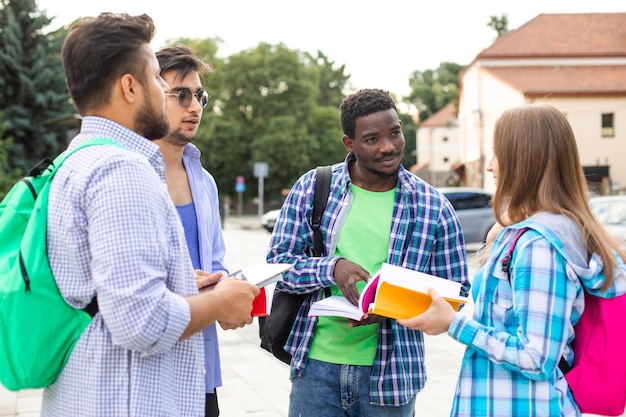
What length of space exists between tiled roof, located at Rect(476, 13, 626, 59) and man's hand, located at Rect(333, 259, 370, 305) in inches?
1699

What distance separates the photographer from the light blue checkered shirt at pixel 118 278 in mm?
1767

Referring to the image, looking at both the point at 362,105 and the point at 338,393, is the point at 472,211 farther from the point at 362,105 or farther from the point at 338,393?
the point at 338,393

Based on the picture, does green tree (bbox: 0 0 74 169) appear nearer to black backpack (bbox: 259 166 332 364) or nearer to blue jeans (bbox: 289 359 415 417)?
black backpack (bbox: 259 166 332 364)

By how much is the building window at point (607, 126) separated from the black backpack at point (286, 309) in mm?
41107

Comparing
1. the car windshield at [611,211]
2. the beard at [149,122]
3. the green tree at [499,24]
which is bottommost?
the car windshield at [611,211]

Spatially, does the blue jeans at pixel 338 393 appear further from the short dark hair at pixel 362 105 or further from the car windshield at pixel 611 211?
the car windshield at pixel 611 211

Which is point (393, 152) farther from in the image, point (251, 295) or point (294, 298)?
point (251, 295)

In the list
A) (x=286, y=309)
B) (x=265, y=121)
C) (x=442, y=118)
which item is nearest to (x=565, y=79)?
(x=265, y=121)

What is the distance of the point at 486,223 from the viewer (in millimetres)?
19266

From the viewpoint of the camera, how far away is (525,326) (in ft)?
6.99

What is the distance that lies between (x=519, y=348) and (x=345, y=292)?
0.76 metres

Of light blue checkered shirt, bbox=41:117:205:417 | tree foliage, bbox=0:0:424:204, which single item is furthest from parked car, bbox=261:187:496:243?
tree foliage, bbox=0:0:424:204

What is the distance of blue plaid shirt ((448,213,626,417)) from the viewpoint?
212 centimetres

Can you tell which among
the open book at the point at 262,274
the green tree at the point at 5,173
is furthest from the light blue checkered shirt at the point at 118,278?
the green tree at the point at 5,173
